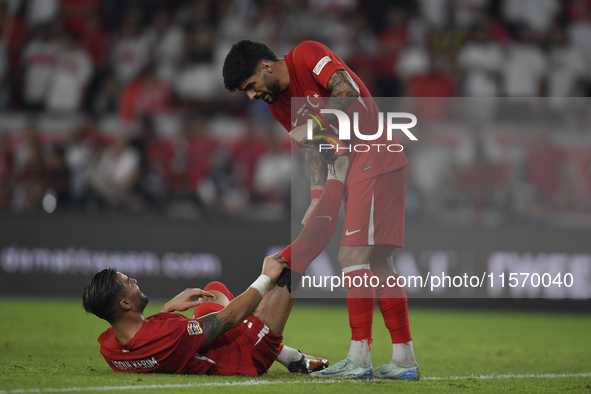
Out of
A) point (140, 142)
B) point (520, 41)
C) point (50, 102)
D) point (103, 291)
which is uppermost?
point (520, 41)

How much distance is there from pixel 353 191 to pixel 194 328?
1.33m

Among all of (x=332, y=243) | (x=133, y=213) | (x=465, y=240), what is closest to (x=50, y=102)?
(x=133, y=213)

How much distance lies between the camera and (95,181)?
9.80 m

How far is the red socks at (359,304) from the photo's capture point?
4.18 metres

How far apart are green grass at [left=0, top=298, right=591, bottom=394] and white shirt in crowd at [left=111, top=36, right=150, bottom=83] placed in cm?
451

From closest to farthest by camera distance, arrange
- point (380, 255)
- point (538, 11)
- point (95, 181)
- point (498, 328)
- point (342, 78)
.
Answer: point (342, 78)
point (380, 255)
point (498, 328)
point (95, 181)
point (538, 11)

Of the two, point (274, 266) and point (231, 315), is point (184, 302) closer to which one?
point (231, 315)

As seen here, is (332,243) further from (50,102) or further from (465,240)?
(50,102)

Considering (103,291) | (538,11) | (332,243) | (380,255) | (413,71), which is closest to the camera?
(103,291)

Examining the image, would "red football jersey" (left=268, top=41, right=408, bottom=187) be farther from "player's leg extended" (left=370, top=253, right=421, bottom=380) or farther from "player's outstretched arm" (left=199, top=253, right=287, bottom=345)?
"player's outstretched arm" (left=199, top=253, right=287, bottom=345)

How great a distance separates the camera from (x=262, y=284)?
4027mm

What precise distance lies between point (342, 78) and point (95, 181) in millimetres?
6562

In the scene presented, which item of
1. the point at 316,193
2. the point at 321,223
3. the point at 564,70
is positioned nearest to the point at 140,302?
the point at 321,223

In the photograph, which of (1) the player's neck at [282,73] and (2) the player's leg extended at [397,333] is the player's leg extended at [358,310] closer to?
(2) the player's leg extended at [397,333]
